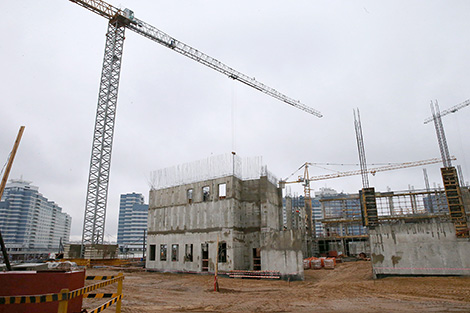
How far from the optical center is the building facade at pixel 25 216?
5359 inches

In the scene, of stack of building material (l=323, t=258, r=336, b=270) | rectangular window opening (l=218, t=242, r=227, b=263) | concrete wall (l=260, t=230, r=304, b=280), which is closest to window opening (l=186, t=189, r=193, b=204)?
rectangular window opening (l=218, t=242, r=227, b=263)

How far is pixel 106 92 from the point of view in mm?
40188

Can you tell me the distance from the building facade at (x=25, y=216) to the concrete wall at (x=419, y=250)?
14329 centimetres

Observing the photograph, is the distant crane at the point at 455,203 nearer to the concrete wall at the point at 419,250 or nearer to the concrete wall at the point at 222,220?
the concrete wall at the point at 419,250

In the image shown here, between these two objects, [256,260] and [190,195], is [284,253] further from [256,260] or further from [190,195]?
[190,195]

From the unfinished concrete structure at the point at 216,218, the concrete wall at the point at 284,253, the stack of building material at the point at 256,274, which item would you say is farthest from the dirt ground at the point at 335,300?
the unfinished concrete structure at the point at 216,218

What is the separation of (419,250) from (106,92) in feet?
125

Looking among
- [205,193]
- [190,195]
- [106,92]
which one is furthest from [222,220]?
[106,92]

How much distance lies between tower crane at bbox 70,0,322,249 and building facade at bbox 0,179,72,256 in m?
114

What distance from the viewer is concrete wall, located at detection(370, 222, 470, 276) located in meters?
17.8

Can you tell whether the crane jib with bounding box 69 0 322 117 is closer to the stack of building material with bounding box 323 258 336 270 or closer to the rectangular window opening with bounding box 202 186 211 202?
the rectangular window opening with bounding box 202 186 211 202

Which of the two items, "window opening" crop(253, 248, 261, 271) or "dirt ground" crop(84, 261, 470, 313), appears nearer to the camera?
"dirt ground" crop(84, 261, 470, 313)

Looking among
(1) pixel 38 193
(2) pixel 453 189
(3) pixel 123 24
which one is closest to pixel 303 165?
(3) pixel 123 24

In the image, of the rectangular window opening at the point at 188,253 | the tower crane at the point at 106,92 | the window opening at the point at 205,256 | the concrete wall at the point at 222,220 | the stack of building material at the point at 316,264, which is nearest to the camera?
the concrete wall at the point at 222,220
